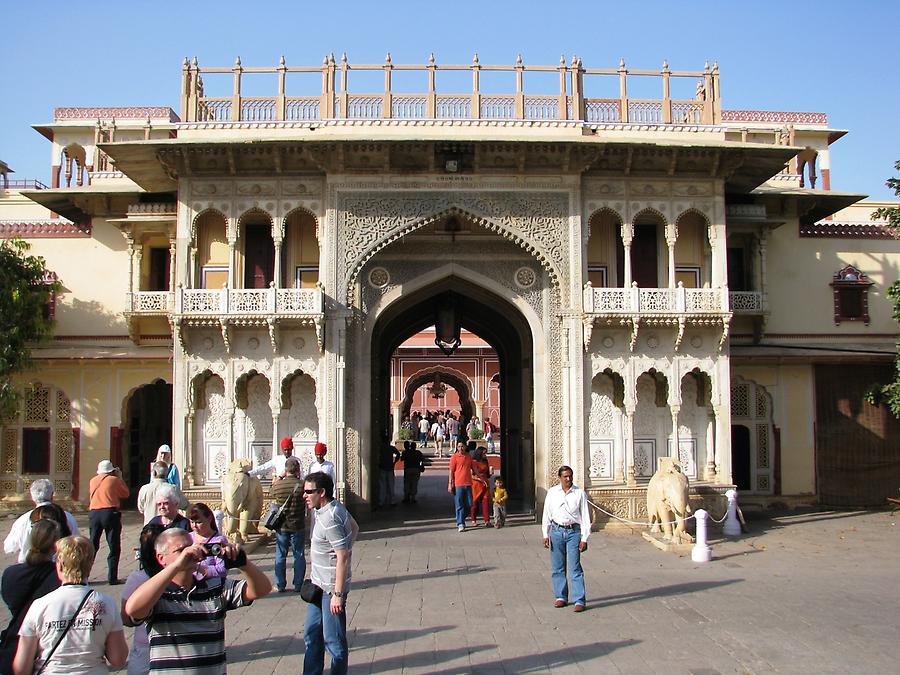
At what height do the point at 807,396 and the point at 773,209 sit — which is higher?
the point at 773,209

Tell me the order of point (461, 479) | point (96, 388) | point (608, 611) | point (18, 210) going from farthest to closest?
1. point (18, 210)
2. point (96, 388)
3. point (461, 479)
4. point (608, 611)

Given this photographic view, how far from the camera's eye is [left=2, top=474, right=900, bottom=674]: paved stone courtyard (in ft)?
23.2

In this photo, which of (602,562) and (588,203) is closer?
(602,562)

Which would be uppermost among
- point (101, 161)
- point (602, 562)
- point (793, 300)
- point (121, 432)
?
point (101, 161)

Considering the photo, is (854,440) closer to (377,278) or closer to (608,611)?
(377,278)

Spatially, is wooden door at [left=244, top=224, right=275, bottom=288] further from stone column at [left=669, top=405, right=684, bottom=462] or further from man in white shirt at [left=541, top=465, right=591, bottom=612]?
man in white shirt at [left=541, top=465, right=591, bottom=612]

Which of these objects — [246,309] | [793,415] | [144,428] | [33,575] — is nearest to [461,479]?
[246,309]

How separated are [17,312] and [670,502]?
12.8 m

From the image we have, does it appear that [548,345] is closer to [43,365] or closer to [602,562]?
[602,562]

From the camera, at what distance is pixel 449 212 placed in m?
Result: 15.7

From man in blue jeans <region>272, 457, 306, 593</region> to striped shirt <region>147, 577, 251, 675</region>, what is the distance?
448 cm

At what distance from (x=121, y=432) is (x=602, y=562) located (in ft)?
37.0

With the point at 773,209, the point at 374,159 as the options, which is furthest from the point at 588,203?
the point at 773,209

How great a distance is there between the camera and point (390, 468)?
18.6m
